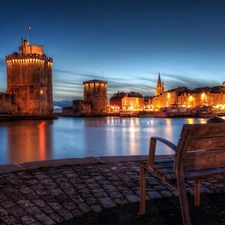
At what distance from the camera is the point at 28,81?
3912 centimetres

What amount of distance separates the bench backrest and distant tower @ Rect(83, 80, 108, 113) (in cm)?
6001

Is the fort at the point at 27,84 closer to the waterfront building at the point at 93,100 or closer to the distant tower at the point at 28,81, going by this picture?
the distant tower at the point at 28,81

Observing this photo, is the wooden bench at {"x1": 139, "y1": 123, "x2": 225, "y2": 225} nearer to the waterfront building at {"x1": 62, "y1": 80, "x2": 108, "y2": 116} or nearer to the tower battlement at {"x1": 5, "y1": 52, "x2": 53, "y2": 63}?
the tower battlement at {"x1": 5, "y1": 52, "x2": 53, "y2": 63}

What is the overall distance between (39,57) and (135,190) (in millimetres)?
39083

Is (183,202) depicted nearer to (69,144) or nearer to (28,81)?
(69,144)

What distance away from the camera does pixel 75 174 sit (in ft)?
11.1

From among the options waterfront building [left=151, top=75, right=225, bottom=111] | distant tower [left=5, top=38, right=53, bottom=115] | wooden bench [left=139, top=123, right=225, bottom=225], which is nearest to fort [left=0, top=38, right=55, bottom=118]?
distant tower [left=5, top=38, right=53, bottom=115]

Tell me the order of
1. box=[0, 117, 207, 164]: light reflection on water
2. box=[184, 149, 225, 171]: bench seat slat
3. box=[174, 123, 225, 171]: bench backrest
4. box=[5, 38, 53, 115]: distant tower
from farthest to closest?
box=[5, 38, 53, 115]: distant tower, box=[0, 117, 207, 164]: light reflection on water, box=[184, 149, 225, 171]: bench seat slat, box=[174, 123, 225, 171]: bench backrest

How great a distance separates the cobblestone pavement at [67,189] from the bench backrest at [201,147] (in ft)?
2.65

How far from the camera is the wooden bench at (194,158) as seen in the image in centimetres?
191

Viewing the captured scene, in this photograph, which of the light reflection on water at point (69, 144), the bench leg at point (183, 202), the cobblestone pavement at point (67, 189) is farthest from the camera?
the light reflection on water at point (69, 144)

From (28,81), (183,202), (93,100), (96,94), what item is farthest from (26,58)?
(183,202)

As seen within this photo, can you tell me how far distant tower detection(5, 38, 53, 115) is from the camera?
3866 centimetres

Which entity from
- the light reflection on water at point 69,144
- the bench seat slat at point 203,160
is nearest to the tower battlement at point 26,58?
the light reflection on water at point 69,144
